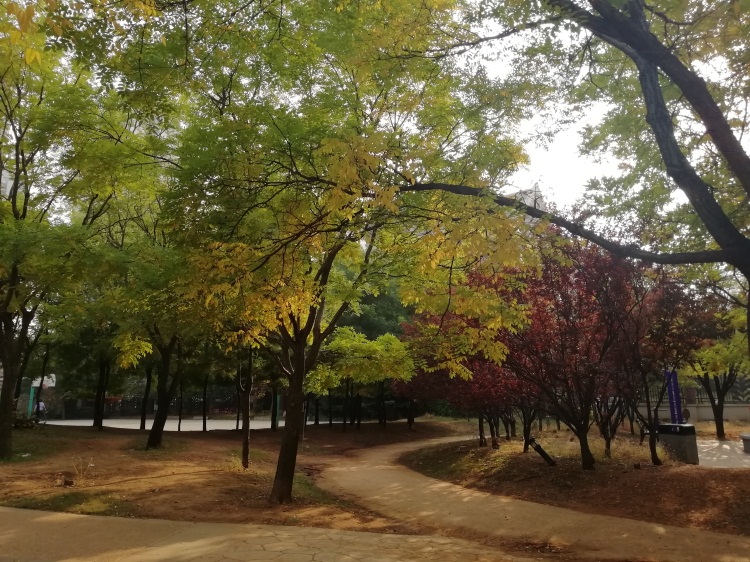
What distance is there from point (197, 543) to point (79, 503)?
11.6ft

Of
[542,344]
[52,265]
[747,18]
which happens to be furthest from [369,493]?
[747,18]

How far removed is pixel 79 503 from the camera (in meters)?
8.36

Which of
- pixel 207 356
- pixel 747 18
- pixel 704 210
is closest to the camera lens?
pixel 704 210

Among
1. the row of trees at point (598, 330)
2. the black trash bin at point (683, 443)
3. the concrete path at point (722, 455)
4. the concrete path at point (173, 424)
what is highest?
the row of trees at point (598, 330)

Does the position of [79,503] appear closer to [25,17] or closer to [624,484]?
[25,17]

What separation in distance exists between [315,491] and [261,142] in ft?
26.9

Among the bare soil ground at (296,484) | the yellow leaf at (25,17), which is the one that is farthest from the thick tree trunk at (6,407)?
the yellow leaf at (25,17)

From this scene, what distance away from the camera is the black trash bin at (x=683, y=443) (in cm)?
1230

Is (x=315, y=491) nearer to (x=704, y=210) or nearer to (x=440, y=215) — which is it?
(x=440, y=215)

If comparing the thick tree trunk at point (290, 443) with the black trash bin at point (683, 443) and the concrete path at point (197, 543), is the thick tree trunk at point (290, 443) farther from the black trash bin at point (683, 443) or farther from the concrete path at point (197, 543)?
the black trash bin at point (683, 443)

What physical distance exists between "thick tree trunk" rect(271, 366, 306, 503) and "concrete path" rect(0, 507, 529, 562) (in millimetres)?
2173

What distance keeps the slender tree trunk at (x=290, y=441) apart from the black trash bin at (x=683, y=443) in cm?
929

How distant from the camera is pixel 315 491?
1159 cm

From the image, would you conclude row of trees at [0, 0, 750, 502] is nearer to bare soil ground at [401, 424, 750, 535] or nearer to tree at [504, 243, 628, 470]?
tree at [504, 243, 628, 470]
